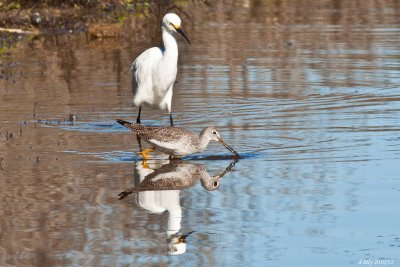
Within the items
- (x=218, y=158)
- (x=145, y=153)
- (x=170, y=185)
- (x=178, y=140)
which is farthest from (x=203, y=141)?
(x=170, y=185)

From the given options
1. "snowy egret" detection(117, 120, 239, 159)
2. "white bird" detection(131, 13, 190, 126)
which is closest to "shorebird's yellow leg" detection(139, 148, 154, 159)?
"snowy egret" detection(117, 120, 239, 159)

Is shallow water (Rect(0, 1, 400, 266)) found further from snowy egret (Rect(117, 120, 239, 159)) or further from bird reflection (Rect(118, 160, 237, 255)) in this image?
snowy egret (Rect(117, 120, 239, 159))

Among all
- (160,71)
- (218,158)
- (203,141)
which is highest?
(160,71)

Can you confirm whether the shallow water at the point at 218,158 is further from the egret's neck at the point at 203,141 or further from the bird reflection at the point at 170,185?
the egret's neck at the point at 203,141

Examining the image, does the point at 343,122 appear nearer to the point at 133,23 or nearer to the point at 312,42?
the point at 312,42

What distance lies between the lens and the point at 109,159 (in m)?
11.2

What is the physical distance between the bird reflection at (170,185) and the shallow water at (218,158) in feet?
0.09

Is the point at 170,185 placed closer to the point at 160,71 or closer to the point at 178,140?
the point at 178,140

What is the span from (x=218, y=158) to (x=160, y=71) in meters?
2.50

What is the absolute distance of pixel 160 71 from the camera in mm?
13477

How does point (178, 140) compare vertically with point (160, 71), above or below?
below

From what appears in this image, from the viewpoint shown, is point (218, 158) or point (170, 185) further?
point (218, 158)

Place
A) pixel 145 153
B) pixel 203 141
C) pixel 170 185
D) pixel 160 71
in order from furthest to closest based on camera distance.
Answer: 1. pixel 160 71
2. pixel 145 153
3. pixel 203 141
4. pixel 170 185

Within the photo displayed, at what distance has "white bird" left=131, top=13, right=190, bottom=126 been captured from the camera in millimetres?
13445
